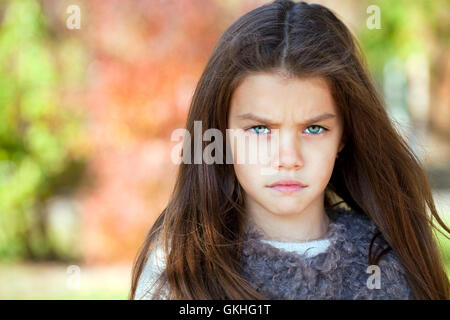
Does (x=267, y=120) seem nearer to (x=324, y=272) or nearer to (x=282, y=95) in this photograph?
(x=282, y=95)

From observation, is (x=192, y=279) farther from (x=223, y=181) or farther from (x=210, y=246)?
(x=223, y=181)

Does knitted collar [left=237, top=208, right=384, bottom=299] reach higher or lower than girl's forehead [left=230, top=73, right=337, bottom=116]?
lower

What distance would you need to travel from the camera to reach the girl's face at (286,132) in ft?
4.71

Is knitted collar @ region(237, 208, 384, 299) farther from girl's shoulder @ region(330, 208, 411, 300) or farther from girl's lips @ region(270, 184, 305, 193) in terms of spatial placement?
girl's lips @ region(270, 184, 305, 193)

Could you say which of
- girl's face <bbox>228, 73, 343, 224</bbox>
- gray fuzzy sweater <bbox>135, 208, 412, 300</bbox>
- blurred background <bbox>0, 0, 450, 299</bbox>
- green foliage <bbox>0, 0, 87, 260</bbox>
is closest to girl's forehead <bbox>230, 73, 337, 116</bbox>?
girl's face <bbox>228, 73, 343, 224</bbox>

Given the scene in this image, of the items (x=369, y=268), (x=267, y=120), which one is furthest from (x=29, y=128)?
(x=369, y=268)

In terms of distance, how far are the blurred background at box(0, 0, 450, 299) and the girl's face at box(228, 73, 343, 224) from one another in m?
2.18

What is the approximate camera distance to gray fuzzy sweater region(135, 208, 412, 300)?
4.75ft

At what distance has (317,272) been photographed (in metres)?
1.47

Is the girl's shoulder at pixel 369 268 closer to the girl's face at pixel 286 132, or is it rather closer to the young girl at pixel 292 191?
the young girl at pixel 292 191

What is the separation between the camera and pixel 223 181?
1663 mm

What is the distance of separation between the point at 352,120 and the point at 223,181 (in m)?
0.45

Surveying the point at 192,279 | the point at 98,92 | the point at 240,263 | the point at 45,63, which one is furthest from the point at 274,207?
the point at 45,63

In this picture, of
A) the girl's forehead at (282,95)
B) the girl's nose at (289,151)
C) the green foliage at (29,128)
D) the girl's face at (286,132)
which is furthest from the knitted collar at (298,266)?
the green foliage at (29,128)
